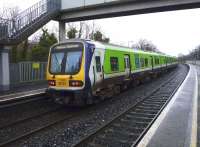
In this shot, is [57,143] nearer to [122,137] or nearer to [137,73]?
[122,137]

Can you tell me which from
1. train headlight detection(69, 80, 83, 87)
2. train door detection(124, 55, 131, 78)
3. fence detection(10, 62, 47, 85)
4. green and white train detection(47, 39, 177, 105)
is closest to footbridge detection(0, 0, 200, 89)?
fence detection(10, 62, 47, 85)

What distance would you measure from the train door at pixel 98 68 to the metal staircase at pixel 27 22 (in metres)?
7.69

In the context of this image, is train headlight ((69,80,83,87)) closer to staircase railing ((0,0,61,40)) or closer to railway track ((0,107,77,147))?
railway track ((0,107,77,147))

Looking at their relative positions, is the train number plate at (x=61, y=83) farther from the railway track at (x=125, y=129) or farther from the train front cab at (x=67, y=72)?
the railway track at (x=125, y=129)

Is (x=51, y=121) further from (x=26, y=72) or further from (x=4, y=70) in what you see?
(x=26, y=72)

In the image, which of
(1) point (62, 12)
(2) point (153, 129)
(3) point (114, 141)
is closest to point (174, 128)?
(2) point (153, 129)

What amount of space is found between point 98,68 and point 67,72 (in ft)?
4.96

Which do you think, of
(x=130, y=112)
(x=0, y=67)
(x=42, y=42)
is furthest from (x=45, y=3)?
(x=130, y=112)

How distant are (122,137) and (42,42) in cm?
2429

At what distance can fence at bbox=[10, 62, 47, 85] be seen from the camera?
18.8 m

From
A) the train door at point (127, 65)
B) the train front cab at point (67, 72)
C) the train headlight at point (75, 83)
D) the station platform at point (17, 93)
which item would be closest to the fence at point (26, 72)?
the station platform at point (17, 93)

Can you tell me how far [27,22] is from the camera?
18312 millimetres

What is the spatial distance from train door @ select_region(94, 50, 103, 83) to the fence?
32.6 ft

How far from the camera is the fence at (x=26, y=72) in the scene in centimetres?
1883
